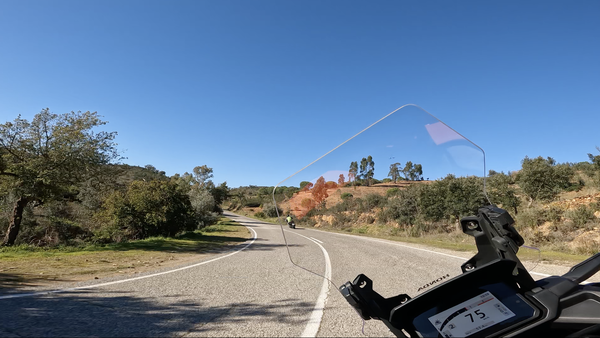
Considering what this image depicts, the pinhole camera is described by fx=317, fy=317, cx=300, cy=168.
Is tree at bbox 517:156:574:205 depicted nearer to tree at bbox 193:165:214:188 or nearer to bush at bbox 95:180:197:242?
bush at bbox 95:180:197:242

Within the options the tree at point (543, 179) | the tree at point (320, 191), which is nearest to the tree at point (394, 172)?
the tree at point (320, 191)

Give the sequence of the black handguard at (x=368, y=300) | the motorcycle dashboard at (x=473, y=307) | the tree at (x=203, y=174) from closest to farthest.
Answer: the motorcycle dashboard at (x=473, y=307), the black handguard at (x=368, y=300), the tree at (x=203, y=174)

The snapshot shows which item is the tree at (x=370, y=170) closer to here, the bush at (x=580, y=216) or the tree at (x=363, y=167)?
the tree at (x=363, y=167)

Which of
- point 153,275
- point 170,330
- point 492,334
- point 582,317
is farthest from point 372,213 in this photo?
point 153,275

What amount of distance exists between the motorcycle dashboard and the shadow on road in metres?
2.07

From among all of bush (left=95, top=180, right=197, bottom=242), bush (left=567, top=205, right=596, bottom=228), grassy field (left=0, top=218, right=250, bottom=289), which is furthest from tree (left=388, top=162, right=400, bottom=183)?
bush (left=95, top=180, right=197, bottom=242)

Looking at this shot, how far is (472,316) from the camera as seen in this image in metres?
1.78

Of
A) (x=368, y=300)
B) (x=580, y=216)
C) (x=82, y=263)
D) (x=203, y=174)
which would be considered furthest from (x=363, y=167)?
(x=203, y=174)

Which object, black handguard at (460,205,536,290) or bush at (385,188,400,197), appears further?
bush at (385,188,400,197)

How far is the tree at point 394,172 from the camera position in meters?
2.16

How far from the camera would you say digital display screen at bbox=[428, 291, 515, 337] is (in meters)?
1.74

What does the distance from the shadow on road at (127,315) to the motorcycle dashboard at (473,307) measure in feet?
6.80

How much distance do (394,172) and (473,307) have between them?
913 mm

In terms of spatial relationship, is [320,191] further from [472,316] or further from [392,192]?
[472,316]
